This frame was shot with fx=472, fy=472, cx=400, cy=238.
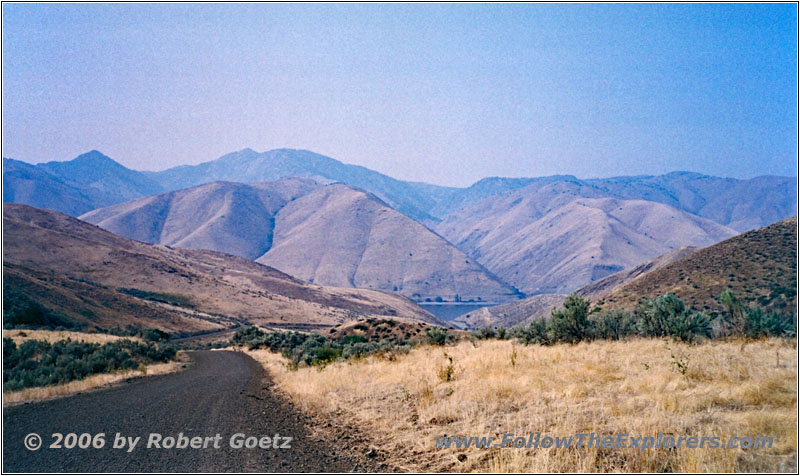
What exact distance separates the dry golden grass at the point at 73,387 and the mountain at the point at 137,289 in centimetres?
3237

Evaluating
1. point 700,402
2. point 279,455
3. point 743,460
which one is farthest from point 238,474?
point 700,402

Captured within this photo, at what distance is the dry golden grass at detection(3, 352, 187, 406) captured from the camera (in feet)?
43.5

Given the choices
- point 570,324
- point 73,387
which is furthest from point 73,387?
point 570,324

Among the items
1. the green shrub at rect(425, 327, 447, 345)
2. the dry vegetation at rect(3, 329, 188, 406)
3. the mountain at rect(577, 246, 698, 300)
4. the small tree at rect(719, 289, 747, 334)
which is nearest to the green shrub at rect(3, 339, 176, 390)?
the dry vegetation at rect(3, 329, 188, 406)

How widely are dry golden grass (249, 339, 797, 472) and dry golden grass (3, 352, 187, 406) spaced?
7.66 meters

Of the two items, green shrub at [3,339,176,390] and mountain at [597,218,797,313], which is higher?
mountain at [597,218,797,313]

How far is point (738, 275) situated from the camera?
40.8 metres

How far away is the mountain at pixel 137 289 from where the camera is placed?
59000mm

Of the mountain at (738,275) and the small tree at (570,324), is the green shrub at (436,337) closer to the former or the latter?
the small tree at (570,324)

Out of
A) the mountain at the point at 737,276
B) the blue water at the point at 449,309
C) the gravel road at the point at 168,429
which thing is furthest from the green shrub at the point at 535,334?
the blue water at the point at 449,309

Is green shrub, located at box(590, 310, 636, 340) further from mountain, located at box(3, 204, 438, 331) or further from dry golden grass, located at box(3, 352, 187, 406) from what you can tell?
mountain, located at box(3, 204, 438, 331)

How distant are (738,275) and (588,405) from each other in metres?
42.2

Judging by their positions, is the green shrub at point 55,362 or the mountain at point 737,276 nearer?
the green shrub at point 55,362

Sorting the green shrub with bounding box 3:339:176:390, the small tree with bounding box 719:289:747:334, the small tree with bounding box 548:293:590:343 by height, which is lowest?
the green shrub with bounding box 3:339:176:390
